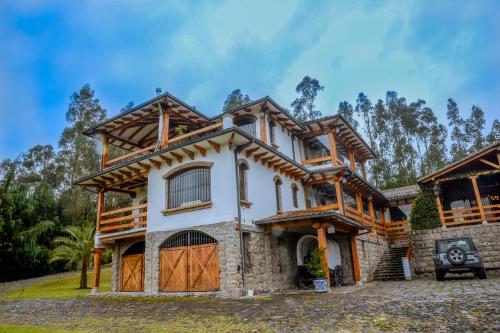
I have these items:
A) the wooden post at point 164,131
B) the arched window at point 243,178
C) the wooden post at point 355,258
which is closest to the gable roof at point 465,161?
the wooden post at point 355,258

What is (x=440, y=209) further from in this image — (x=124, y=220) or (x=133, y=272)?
(x=124, y=220)

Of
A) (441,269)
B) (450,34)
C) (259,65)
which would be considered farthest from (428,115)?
(259,65)

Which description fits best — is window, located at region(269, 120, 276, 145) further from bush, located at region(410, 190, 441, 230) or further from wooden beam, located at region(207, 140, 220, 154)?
bush, located at region(410, 190, 441, 230)

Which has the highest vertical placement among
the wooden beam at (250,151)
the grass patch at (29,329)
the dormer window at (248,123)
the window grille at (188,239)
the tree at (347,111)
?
the tree at (347,111)

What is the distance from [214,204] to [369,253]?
1118 cm

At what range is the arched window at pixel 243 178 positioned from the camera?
48.3ft

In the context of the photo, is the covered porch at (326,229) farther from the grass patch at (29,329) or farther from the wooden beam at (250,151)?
the grass patch at (29,329)

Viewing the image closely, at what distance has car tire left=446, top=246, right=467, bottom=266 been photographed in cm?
1457

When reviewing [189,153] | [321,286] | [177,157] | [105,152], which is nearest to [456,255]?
[321,286]

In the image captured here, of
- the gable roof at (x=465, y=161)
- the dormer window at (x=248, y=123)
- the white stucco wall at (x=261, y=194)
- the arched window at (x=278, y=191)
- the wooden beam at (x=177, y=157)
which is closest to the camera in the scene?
the white stucco wall at (x=261, y=194)

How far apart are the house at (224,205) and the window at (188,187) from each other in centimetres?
5

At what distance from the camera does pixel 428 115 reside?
158 ft

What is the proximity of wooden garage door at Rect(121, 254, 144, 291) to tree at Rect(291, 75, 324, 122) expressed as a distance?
1360 inches

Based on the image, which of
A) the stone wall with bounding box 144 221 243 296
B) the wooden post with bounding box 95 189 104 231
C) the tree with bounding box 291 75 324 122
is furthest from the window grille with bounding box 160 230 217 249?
the tree with bounding box 291 75 324 122
